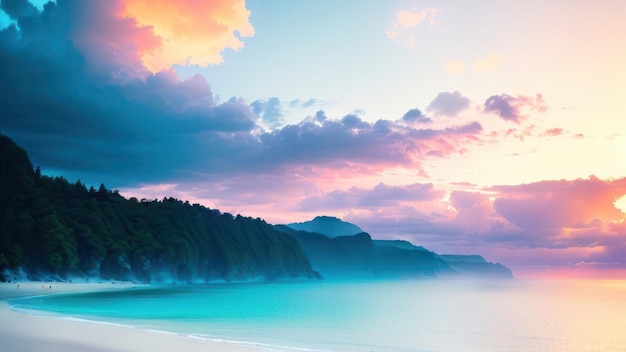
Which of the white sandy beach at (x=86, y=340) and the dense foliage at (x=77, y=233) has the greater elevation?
the dense foliage at (x=77, y=233)

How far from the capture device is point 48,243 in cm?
11019

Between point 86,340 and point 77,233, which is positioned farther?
point 77,233

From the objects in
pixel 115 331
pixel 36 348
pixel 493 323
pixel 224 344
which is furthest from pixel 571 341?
pixel 36 348

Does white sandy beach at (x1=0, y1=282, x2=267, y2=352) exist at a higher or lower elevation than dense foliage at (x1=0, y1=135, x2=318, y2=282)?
lower

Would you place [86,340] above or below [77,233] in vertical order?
A: below

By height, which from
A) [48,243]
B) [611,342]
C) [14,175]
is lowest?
[611,342]

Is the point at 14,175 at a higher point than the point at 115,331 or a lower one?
higher

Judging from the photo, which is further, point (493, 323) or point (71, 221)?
point (71, 221)

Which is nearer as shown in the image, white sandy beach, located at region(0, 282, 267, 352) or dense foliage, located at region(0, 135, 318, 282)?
white sandy beach, located at region(0, 282, 267, 352)

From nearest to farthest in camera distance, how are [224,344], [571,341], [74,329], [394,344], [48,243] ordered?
[224,344], [74,329], [394,344], [571,341], [48,243]

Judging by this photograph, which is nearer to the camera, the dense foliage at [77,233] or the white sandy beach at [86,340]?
the white sandy beach at [86,340]

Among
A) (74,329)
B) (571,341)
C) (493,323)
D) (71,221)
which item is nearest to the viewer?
(74,329)

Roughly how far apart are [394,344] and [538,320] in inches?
Result: 1308

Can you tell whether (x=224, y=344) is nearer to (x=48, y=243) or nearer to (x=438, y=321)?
(x=438, y=321)
